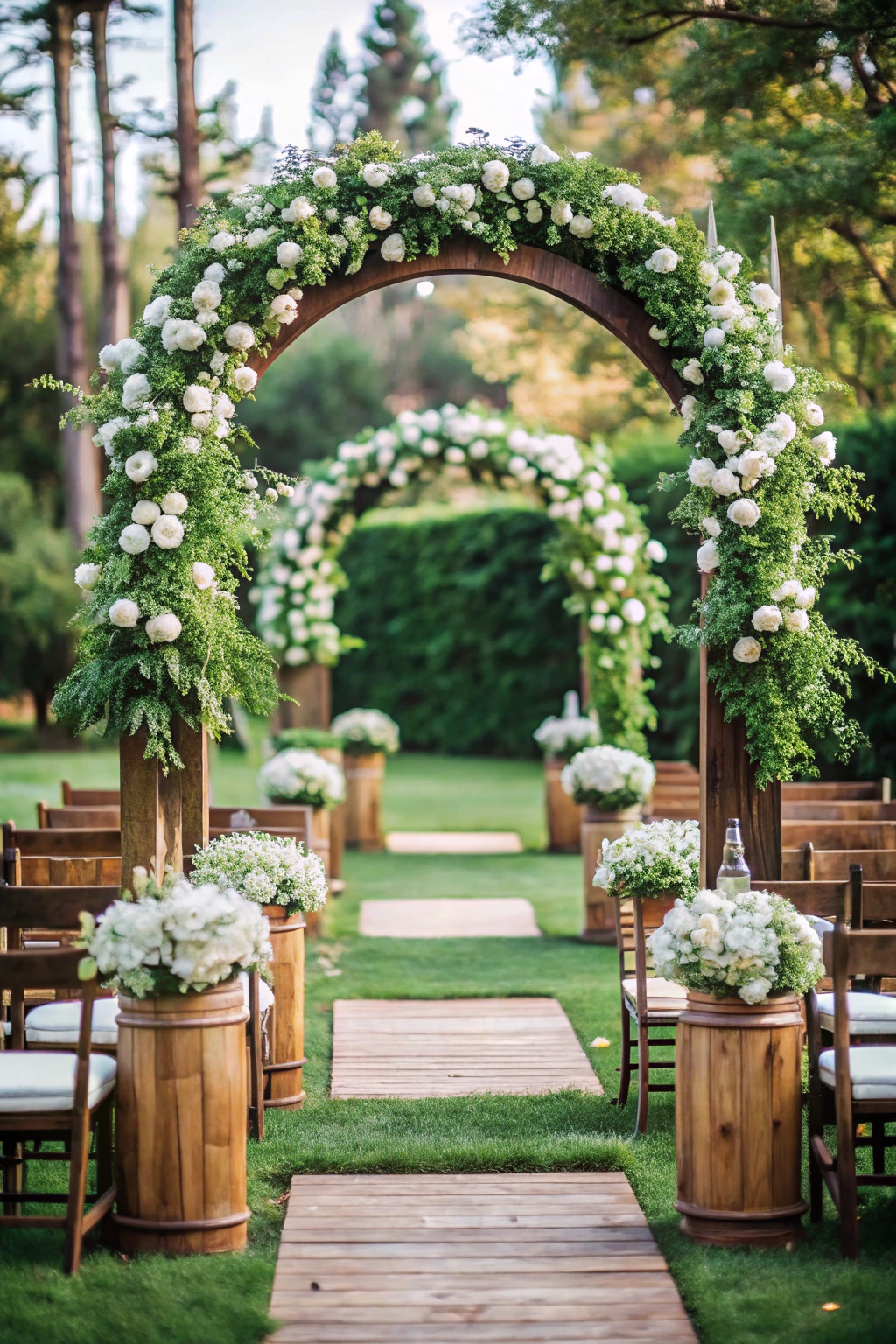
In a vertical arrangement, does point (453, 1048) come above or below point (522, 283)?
below

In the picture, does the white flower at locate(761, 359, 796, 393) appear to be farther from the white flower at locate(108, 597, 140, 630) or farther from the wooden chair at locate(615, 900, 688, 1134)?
the white flower at locate(108, 597, 140, 630)

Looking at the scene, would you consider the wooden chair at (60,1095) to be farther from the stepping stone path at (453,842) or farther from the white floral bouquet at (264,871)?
the stepping stone path at (453,842)

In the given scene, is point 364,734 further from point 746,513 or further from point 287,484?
point 746,513

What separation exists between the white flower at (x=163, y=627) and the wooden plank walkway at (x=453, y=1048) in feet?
7.26

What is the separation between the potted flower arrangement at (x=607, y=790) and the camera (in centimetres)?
982

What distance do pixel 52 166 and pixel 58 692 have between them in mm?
12903

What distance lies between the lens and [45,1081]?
4.07 metres

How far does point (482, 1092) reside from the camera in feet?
19.9

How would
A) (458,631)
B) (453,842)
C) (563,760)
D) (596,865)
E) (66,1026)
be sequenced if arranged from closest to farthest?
(66,1026), (596,865), (563,760), (453,842), (458,631)

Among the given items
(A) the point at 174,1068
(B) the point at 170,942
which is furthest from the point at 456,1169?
(B) the point at 170,942

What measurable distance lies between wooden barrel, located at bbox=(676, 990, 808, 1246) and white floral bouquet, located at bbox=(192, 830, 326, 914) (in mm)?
1963

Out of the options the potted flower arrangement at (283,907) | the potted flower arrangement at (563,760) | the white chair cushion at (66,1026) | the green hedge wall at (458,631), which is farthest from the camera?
the green hedge wall at (458,631)

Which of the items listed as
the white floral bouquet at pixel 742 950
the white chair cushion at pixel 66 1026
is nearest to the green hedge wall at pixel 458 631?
the white chair cushion at pixel 66 1026

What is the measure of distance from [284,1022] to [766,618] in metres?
2.59
